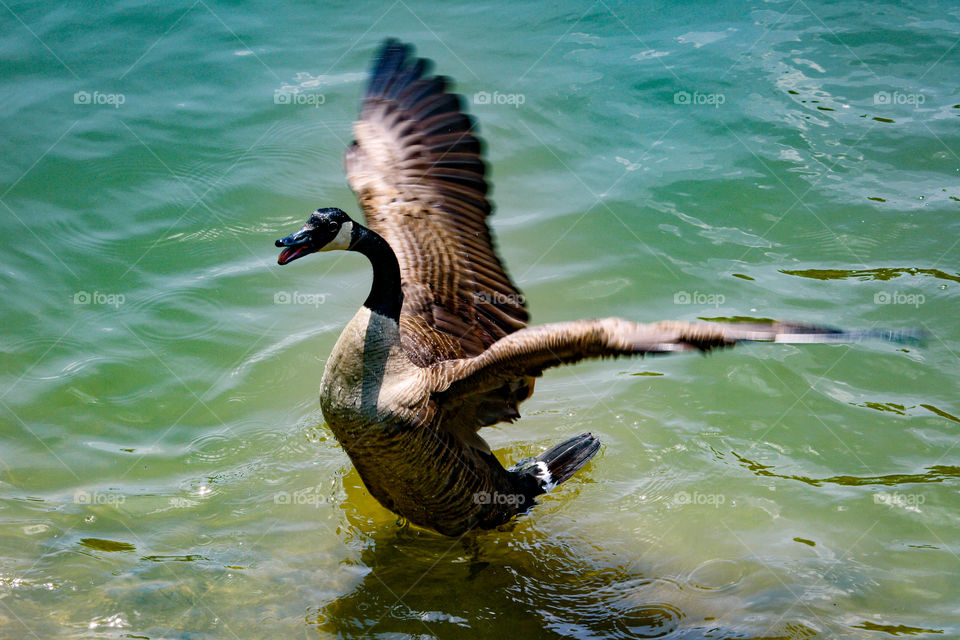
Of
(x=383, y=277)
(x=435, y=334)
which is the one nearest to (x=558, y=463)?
(x=435, y=334)

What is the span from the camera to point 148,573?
546 cm

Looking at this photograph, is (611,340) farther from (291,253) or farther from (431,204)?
(431,204)

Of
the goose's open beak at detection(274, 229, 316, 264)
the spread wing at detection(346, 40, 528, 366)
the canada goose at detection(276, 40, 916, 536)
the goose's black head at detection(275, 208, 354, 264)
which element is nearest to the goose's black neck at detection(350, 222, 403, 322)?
the canada goose at detection(276, 40, 916, 536)

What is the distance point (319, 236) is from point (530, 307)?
330 centimetres

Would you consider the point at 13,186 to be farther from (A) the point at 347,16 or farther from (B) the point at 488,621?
(B) the point at 488,621

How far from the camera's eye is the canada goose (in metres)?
4.52

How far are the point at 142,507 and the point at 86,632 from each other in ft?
3.84

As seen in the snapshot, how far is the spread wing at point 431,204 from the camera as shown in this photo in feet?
20.5

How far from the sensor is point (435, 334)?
603 cm

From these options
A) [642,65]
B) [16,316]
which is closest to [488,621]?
[16,316]

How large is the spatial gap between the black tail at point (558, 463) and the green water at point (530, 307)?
0.26m

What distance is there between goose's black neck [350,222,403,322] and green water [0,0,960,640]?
5.37 feet

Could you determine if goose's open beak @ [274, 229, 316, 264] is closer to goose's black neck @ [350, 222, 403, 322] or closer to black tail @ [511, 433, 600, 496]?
goose's black neck @ [350, 222, 403, 322]

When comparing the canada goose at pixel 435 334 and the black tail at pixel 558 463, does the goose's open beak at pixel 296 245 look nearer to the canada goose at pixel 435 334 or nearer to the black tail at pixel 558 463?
the canada goose at pixel 435 334
